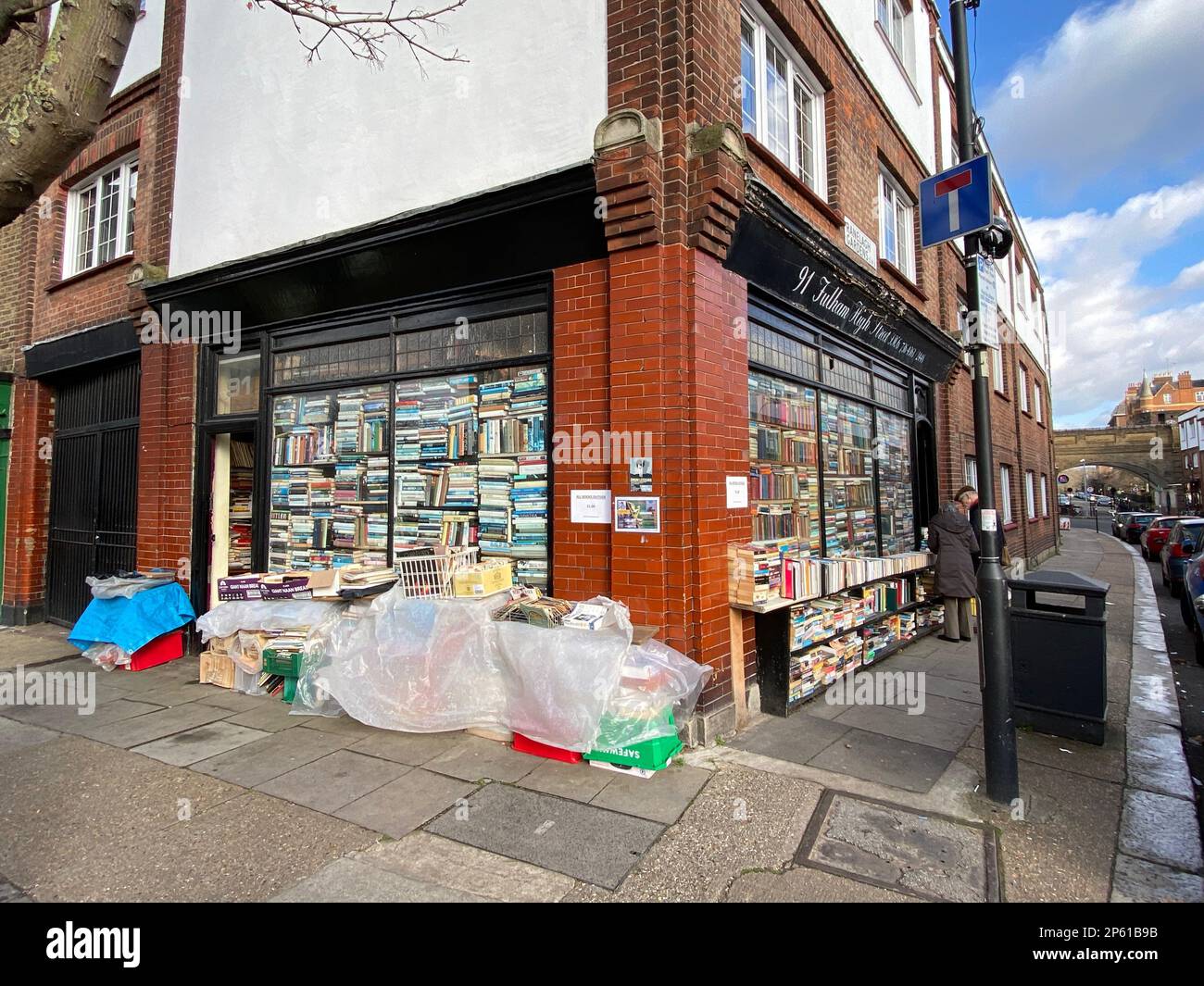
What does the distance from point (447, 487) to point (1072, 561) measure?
67.1ft

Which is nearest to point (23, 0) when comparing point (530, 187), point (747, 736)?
point (530, 187)

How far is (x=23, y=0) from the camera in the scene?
9.19 ft

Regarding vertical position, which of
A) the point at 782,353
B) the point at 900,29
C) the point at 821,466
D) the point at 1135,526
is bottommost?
the point at 1135,526

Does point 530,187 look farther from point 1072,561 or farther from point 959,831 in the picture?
point 1072,561

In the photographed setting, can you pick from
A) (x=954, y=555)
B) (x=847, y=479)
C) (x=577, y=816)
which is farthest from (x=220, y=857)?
(x=954, y=555)

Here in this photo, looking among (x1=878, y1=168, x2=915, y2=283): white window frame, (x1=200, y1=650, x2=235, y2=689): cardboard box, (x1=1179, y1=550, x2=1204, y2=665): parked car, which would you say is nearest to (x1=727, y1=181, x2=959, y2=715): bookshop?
(x1=878, y1=168, x2=915, y2=283): white window frame

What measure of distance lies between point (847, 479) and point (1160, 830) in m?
4.59

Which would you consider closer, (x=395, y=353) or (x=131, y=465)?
(x=395, y=353)

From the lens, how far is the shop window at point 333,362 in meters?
6.45

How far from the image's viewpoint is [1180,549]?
12.8 m

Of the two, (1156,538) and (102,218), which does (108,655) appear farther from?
(1156,538)

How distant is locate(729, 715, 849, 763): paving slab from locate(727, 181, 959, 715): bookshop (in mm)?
222

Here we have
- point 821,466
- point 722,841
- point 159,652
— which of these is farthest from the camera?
point 159,652

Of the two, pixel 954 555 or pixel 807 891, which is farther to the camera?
pixel 954 555
